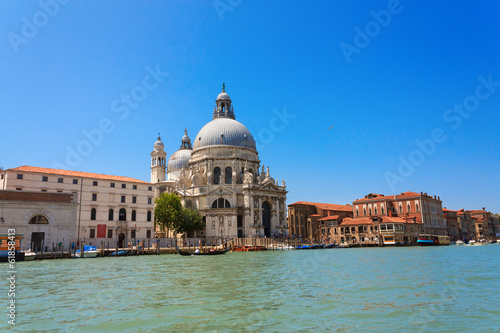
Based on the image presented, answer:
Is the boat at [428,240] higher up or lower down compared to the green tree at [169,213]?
lower down

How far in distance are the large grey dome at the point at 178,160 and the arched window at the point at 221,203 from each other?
56.9 feet

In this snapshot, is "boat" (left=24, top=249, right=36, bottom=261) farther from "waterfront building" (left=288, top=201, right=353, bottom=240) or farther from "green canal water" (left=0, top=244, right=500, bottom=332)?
"waterfront building" (left=288, top=201, right=353, bottom=240)

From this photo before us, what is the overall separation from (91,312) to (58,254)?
24609 millimetres

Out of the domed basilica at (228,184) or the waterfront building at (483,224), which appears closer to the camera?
the domed basilica at (228,184)

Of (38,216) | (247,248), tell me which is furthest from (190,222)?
(38,216)

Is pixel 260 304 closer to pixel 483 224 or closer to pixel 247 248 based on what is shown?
pixel 247 248

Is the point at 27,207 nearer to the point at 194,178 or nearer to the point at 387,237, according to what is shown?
the point at 194,178

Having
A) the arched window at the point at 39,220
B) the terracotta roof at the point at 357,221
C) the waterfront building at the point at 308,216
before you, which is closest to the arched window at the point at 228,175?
the waterfront building at the point at 308,216

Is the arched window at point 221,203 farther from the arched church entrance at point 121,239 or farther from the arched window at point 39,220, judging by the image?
the arched window at point 39,220

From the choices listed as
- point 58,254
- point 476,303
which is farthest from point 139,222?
point 476,303

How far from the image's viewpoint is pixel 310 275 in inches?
701

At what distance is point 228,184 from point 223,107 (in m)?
18.1

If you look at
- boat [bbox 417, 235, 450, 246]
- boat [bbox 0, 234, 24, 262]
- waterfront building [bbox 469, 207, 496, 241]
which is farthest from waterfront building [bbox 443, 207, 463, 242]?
boat [bbox 0, 234, 24, 262]

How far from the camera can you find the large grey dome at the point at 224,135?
63.2 m
